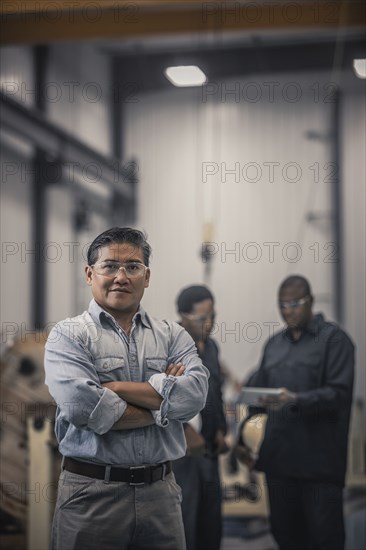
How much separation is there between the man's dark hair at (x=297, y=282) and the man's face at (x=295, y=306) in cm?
1

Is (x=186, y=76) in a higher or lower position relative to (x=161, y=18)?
lower

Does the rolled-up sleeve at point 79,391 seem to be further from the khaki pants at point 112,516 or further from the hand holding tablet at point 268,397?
the hand holding tablet at point 268,397

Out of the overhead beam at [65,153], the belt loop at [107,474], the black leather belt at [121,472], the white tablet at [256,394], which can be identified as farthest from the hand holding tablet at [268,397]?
the overhead beam at [65,153]

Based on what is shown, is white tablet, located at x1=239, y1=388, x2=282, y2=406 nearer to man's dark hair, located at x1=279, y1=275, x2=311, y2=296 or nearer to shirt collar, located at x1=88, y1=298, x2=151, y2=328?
man's dark hair, located at x1=279, y1=275, x2=311, y2=296

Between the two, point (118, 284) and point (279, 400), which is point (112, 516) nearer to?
point (118, 284)

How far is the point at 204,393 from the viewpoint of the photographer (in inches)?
94.3

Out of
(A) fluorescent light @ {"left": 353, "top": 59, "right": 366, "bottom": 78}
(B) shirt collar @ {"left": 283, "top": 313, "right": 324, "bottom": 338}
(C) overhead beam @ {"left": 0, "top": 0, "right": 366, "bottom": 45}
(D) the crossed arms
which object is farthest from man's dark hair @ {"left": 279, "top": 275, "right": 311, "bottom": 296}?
(C) overhead beam @ {"left": 0, "top": 0, "right": 366, "bottom": 45}

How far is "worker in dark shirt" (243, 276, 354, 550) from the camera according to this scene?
10.3 feet

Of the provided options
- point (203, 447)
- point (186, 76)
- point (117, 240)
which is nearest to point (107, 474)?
Answer: point (117, 240)

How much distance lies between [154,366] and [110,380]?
6.3 inches

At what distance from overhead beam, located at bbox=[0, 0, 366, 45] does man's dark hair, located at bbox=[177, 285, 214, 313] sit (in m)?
1.50

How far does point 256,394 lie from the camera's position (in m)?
3.24

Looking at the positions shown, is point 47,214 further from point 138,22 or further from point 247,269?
point 247,269

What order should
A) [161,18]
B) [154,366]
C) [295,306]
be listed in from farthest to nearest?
[161,18], [295,306], [154,366]
